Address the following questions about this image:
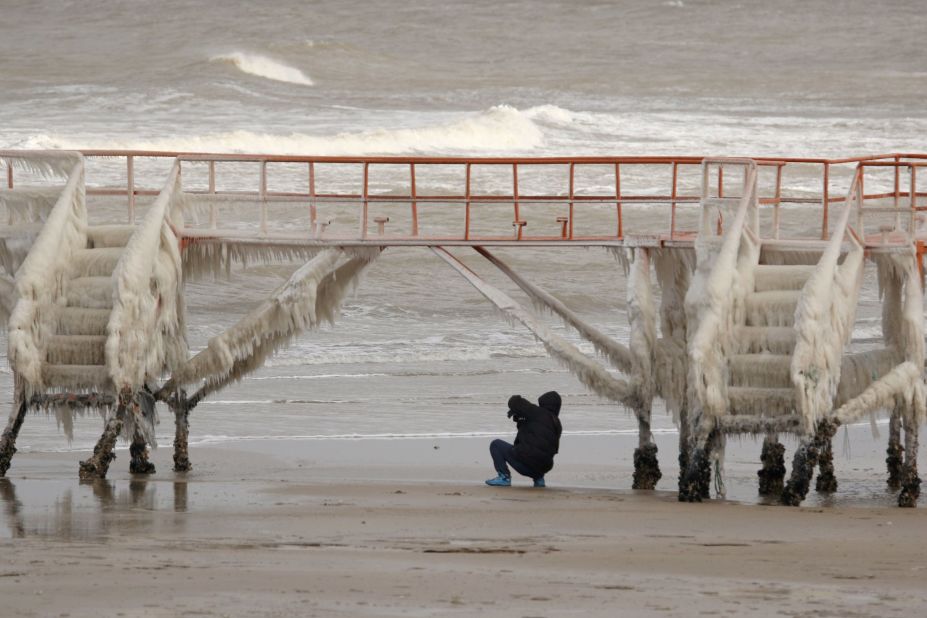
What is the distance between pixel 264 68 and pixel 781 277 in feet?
177

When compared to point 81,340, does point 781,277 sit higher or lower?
higher

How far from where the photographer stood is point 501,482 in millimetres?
14773

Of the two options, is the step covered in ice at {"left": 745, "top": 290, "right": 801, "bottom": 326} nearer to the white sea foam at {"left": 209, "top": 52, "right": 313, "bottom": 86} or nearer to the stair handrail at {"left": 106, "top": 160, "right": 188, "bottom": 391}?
the stair handrail at {"left": 106, "top": 160, "right": 188, "bottom": 391}

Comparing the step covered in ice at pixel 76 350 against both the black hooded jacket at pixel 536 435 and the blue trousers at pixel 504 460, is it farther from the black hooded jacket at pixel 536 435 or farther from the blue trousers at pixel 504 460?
the black hooded jacket at pixel 536 435

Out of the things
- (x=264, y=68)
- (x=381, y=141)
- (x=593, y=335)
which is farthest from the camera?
(x=264, y=68)

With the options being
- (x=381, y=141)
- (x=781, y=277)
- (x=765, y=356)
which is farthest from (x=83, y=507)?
(x=381, y=141)

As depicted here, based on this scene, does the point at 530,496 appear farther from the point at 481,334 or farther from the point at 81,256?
the point at 481,334

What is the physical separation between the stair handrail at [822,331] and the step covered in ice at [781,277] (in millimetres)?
299

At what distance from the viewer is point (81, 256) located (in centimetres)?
1576

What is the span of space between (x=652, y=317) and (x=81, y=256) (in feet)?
17.8

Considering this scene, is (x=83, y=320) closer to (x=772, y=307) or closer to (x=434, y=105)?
(x=772, y=307)

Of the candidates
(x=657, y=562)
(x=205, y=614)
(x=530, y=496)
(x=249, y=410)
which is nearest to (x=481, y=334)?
(x=249, y=410)

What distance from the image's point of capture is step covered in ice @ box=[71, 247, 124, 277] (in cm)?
1566

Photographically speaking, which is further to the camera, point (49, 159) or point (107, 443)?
point (49, 159)
